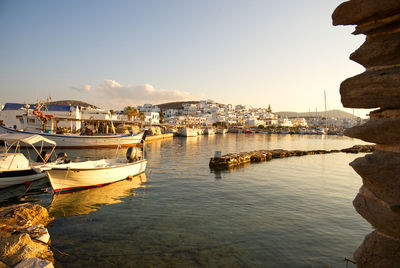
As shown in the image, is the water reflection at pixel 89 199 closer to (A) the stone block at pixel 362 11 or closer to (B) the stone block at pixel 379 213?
(B) the stone block at pixel 379 213

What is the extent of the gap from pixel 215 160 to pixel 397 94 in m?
27.9

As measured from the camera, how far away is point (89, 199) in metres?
16.7

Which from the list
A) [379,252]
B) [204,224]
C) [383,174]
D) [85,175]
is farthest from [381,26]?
[85,175]

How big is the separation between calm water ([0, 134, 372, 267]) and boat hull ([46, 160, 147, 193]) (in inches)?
24.8

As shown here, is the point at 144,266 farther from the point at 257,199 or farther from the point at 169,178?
the point at 169,178

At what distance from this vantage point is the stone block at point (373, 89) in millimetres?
3338

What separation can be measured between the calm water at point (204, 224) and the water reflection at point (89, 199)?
0.06m

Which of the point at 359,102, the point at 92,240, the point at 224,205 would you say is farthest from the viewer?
the point at 224,205

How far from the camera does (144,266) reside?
8.64 metres

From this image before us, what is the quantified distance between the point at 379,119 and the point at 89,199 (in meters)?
17.4

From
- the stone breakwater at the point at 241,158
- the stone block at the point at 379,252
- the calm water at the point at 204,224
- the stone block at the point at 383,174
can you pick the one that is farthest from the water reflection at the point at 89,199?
the stone block at the point at 383,174

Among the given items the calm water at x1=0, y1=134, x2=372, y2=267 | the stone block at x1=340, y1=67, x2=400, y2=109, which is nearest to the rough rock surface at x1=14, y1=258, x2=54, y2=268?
the calm water at x1=0, y1=134, x2=372, y2=267

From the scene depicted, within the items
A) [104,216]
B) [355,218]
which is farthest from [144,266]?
[355,218]

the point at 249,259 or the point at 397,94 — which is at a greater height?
the point at 397,94
